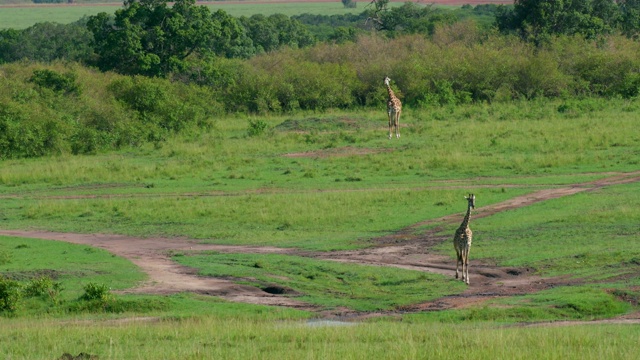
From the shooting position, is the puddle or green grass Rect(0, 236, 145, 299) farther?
green grass Rect(0, 236, 145, 299)

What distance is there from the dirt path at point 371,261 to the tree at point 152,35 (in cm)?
2443

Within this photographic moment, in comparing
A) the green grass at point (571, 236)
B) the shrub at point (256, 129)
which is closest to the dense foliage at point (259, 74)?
the shrub at point (256, 129)

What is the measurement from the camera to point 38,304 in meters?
15.6

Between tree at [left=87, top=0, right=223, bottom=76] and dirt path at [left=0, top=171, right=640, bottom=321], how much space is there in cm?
2443

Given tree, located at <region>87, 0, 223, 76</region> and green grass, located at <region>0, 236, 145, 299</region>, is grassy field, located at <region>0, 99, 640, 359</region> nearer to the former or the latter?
green grass, located at <region>0, 236, 145, 299</region>

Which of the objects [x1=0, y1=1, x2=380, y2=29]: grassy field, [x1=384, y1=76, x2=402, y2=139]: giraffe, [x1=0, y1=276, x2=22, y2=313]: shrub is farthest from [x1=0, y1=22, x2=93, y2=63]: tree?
[x1=0, y1=1, x2=380, y2=29]: grassy field

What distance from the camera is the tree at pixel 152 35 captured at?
46594 mm

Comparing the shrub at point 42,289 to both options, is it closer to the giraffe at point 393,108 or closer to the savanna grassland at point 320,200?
the savanna grassland at point 320,200

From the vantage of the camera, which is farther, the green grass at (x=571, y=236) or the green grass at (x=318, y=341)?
the green grass at (x=571, y=236)

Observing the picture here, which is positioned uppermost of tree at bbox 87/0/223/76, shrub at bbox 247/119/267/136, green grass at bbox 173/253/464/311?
tree at bbox 87/0/223/76

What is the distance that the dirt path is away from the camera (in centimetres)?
1636

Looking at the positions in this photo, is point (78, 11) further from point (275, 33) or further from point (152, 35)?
point (152, 35)

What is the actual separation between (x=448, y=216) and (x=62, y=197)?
9.60 metres

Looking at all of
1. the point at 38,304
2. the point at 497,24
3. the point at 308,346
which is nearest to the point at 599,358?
the point at 308,346
